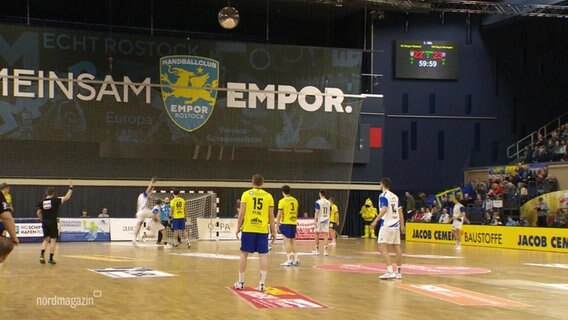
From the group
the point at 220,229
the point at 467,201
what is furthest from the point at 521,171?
the point at 220,229

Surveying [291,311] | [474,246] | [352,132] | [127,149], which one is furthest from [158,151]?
[291,311]

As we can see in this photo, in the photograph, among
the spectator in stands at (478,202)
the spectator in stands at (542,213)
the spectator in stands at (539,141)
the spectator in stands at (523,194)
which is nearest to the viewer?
the spectator in stands at (542,213)

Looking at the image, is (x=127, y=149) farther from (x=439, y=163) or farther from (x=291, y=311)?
(x=291, y=311)

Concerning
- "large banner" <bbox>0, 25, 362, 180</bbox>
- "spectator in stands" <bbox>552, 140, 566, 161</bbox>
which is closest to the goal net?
"large banner" <bbox>0, 25, 362, 180</bbox>

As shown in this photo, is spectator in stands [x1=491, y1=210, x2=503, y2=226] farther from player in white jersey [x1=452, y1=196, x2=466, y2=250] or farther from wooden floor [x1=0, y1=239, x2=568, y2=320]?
wooden floor [x1=0, y1=239, x2=568, y2=320]

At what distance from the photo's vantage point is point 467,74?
4184cm

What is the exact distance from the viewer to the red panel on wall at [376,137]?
39.5 metres

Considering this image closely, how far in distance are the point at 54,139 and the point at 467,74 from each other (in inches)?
910

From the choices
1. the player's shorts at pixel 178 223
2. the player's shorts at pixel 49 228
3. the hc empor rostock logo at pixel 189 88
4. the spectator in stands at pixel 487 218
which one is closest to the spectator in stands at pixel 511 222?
the spectator in stands at pixel 487 218

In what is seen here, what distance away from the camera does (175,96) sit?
32.3 m

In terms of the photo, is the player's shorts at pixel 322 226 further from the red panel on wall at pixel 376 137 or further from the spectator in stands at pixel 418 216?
the red panel on wall at pixel 376 137

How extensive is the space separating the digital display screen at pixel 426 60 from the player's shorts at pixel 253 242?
29.8 metres

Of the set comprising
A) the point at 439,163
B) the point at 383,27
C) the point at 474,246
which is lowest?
the point at 474,246

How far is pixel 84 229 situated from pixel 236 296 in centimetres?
2141
